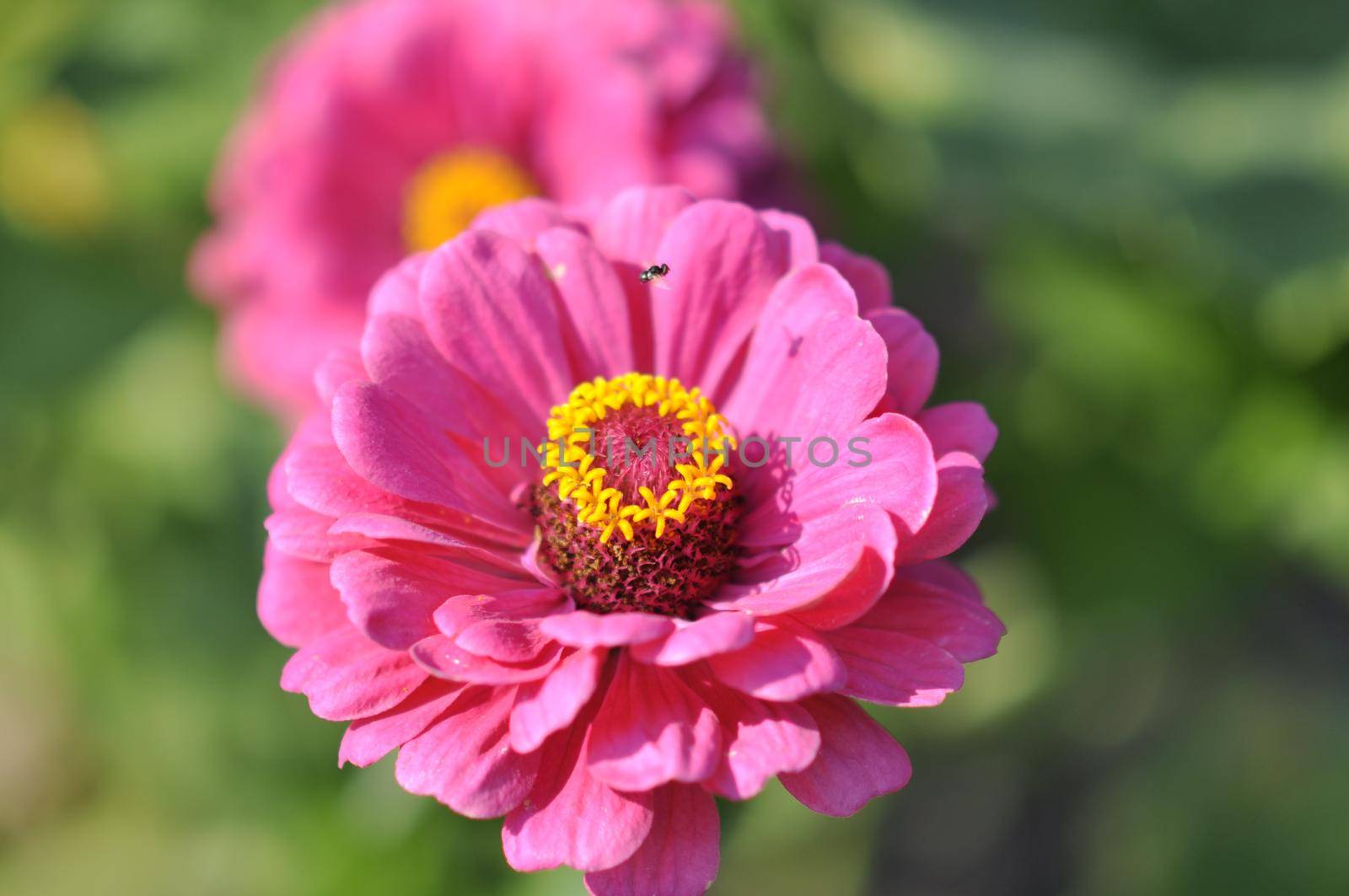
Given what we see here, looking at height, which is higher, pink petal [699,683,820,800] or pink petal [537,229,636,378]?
pink petal [537,229,636,378]

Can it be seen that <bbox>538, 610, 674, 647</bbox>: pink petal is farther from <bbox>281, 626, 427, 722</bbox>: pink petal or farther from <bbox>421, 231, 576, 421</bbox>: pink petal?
<bbox>421, 231, 576, 421</bbox>: pink petal

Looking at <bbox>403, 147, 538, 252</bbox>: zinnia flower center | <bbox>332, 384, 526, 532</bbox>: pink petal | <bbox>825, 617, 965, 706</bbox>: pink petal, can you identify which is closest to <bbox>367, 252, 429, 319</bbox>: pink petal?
<bbox>332, 384, 526, 532</bbox>: pink petal

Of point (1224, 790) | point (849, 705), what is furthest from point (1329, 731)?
point (849, 705)

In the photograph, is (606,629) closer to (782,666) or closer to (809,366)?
(782,666)

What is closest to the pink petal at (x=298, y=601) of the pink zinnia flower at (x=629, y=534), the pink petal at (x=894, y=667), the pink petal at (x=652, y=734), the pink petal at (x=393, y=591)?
the pink zinnia flower at (x=629, y=534)

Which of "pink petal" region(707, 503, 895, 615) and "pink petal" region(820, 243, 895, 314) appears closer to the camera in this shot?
"pink petal" region(707, 503, 895, 615)

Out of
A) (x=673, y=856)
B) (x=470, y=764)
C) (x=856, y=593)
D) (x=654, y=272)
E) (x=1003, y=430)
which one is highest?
(x=654, y=272)

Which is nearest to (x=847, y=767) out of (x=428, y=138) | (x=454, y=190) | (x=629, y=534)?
(x=629, y=534)
